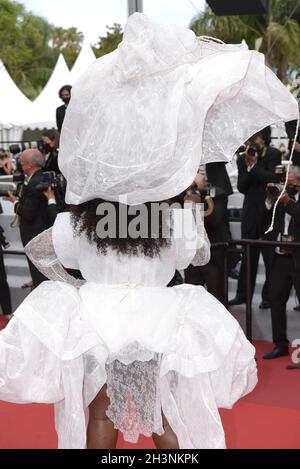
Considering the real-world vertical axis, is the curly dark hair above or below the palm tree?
below

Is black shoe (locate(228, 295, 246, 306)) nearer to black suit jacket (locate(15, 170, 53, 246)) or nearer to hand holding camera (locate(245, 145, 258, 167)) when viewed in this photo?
hand holding camera (locate(245, 145, 258, 167))

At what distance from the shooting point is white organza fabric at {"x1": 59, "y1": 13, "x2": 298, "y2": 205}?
9.50ft

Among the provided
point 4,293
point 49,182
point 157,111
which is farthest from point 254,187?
point 157,111

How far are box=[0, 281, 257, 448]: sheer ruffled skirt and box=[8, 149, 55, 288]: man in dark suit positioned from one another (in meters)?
3.73

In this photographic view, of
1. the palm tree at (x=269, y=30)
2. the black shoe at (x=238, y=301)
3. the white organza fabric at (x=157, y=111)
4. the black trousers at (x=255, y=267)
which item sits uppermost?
the palm tree at (x=269, y=30)

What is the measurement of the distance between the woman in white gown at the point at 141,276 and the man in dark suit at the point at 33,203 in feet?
12.1

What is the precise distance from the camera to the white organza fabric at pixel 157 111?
2.90 m

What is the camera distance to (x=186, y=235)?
307 centimetres

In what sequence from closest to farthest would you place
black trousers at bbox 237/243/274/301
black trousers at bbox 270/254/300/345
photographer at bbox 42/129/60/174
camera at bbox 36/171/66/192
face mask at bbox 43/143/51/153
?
1. black trousers at bbox 270/254/300/345
2. camera at bbox 36/171/66/192
3. black trousers at bbox 237/243/274/301
4. photographer at bbox 42/129/60/174
5. face mask at bbox 43/143/51/153

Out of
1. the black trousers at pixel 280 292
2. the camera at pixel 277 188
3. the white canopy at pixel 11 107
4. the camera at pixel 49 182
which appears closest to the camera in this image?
the camera at pixel 277 188

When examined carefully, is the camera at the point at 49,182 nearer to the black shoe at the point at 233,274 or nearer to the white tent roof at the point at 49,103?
the black shoe at the point at 233,274

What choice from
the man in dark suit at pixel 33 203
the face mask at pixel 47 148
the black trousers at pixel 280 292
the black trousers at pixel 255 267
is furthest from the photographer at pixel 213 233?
the face mask at pixel 47 148

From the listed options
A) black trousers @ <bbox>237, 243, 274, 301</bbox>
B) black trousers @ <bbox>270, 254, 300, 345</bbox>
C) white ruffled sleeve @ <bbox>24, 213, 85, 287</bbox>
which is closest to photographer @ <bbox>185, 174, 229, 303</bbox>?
black trousers @ <bbox>237, 243, 274, 301</bbox>
